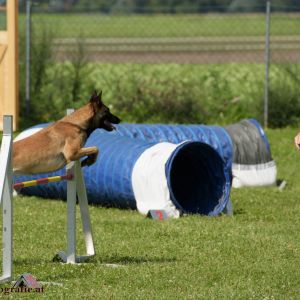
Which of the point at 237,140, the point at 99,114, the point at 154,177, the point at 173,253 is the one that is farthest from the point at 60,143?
the point at 237,140

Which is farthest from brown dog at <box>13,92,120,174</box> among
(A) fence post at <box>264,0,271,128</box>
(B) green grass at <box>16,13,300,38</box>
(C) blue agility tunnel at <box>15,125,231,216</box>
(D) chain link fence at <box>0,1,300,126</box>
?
(B) green grass at <box>16,13,300,38</box>

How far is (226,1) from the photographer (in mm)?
30547

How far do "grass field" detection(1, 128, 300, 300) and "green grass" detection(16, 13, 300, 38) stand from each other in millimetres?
15835

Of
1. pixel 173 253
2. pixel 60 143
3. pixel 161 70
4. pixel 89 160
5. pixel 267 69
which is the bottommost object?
pixel 161 70

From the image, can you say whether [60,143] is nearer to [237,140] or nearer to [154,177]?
[154,177]

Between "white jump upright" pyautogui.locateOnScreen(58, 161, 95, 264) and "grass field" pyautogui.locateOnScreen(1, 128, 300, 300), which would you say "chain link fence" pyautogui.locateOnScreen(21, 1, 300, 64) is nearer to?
"grass field" pyautogui.locateOnScreen(1, 128, 300, 300)

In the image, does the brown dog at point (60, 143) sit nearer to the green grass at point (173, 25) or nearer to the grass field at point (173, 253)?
the grass field at point (173, 253)

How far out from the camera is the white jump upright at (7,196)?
677 cm

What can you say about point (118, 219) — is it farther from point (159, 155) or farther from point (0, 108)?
point (0, 108)

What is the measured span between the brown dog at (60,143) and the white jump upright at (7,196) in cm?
50

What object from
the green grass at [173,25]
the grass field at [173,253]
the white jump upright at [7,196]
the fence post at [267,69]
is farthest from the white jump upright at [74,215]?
the green grass at [173,25]

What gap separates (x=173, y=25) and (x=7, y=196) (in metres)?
25.2

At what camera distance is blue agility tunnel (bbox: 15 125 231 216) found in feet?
34.1

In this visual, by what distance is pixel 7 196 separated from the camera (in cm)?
685
